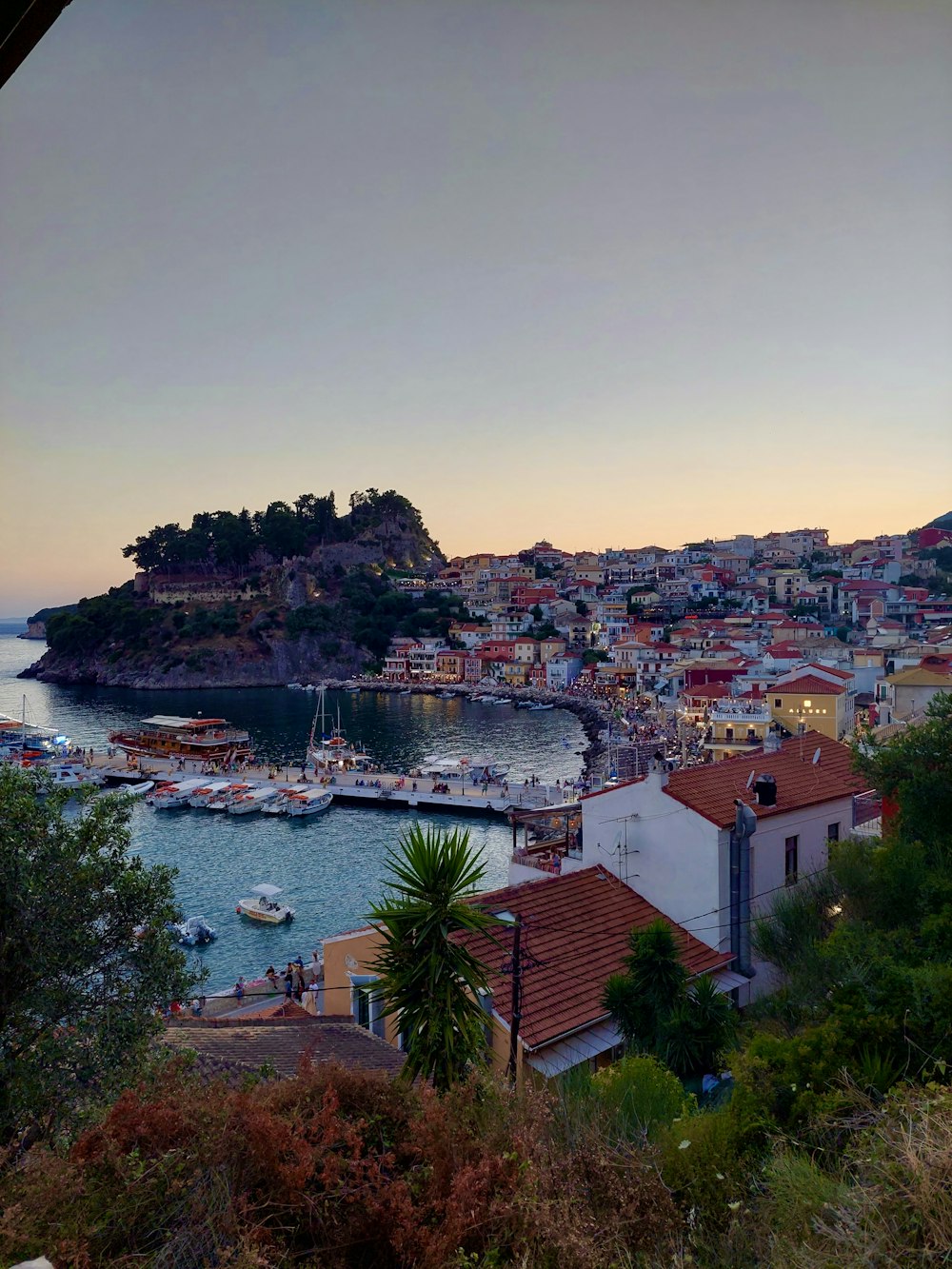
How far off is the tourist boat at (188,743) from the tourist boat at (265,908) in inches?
786

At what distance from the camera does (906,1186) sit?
2270 mm

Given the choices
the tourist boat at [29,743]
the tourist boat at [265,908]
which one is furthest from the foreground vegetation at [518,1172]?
the tourist boat at [29,743]

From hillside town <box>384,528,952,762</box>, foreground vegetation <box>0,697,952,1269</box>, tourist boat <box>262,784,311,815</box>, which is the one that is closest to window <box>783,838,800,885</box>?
foreground vegetation <box>0,697,952,1269</box>

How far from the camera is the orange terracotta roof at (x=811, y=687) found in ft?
108

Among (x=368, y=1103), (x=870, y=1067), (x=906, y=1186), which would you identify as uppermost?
(x=906, y=1186)

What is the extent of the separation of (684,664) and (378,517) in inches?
2474

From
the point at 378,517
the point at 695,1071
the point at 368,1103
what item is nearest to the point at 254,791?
the point at 695,1071

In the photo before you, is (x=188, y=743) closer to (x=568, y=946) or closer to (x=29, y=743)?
(x=29, y=743)

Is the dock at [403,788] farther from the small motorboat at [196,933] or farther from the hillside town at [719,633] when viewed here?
the small motorboat at [196,933]

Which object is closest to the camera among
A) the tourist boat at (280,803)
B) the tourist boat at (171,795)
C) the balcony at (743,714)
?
the tourist boat at (280,803)

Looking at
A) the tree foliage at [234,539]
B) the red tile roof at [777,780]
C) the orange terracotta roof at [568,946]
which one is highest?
the tree foliage at [234,539]

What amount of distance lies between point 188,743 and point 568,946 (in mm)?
35512

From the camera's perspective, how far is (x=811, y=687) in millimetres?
33188

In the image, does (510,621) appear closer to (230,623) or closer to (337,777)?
(230,623)
